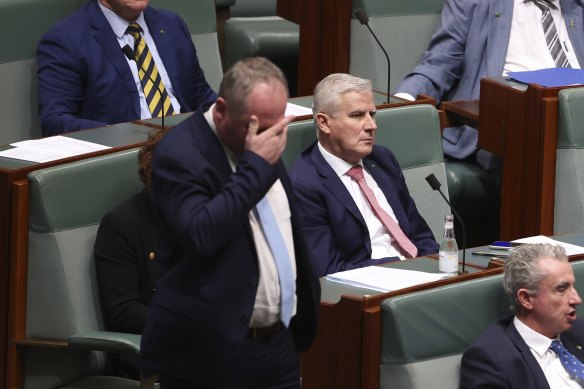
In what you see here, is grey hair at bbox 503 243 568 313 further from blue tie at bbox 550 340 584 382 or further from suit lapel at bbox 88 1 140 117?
suit lapel at bbox 88 1 140 117

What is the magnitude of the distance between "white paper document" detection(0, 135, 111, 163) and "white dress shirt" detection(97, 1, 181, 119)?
0.43m

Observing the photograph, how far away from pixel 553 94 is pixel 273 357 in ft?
4.30

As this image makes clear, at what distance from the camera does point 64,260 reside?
2027mm

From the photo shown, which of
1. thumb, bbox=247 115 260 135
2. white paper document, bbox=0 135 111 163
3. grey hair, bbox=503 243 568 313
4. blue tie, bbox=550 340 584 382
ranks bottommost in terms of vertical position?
blue tie, bbox=550 340 584 382

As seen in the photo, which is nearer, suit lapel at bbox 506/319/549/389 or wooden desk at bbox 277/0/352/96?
suit lapel at bbox 506/319/549/389

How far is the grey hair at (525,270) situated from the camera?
1.94 metres

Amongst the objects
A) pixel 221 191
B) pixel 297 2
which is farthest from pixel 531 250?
pixel 297 2

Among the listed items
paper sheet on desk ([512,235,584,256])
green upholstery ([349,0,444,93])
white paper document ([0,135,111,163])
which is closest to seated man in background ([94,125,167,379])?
white paper document ([0,135,111,163])

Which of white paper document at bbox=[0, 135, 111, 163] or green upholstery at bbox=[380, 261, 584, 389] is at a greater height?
white paper document at bbox=[0, 135, 111, 163]

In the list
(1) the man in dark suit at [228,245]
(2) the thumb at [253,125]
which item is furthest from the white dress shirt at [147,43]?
(2) the thumb at [253,125]

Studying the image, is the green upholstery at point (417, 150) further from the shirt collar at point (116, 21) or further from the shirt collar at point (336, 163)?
the shirt collar at point (116, 21)

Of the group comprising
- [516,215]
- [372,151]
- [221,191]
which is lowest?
[516,215]

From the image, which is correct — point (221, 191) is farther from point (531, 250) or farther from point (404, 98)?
point (404, 98)

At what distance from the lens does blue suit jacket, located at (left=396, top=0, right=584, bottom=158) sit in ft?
10.2
